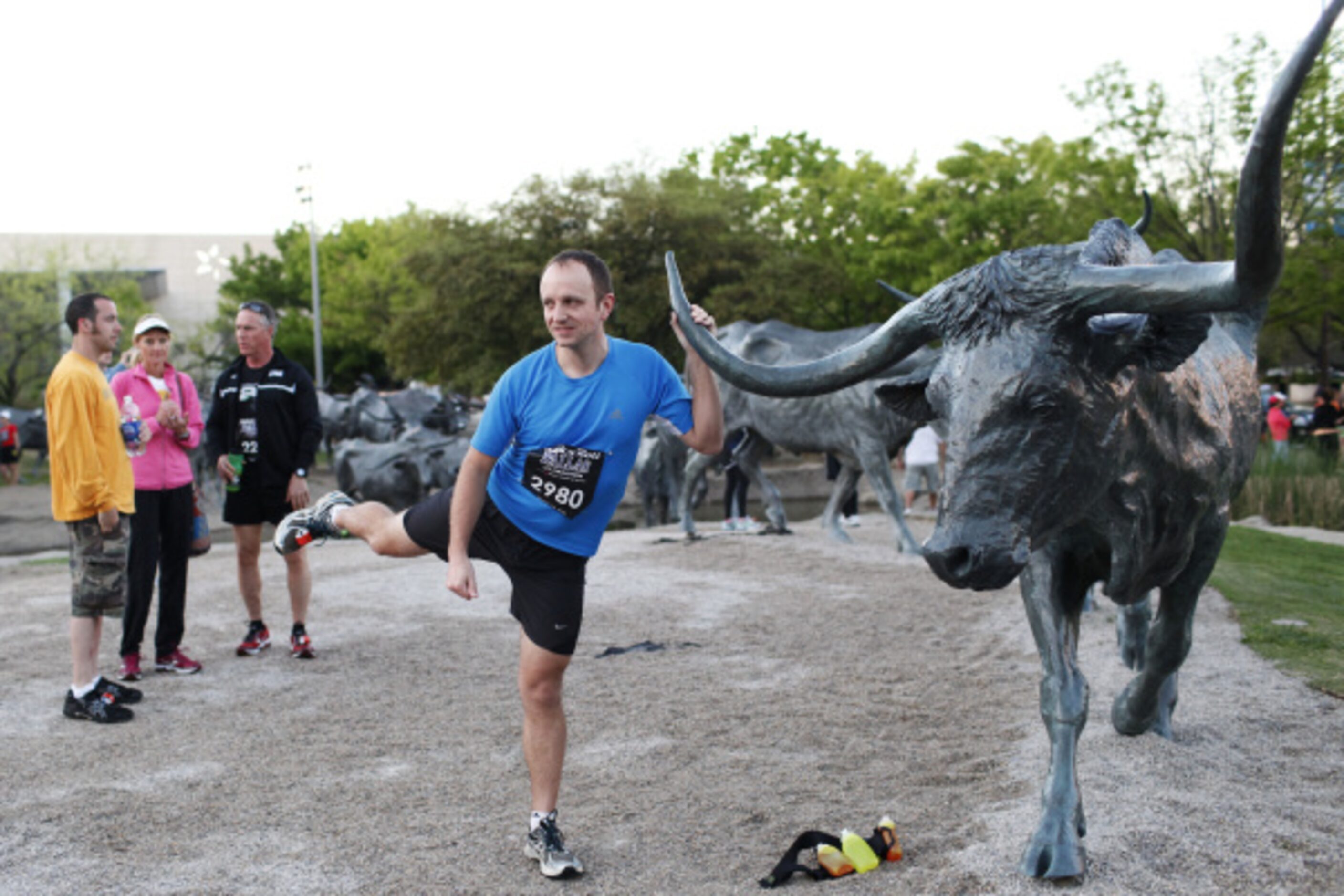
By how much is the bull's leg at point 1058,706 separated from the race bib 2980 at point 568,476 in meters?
1.46

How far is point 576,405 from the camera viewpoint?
12.6ft

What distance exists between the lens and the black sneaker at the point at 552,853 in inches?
147

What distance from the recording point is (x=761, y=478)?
44.8 feet

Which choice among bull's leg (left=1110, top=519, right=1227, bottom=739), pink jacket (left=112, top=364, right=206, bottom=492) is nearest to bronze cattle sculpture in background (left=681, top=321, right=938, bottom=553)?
pink jacket (left=112, top=364, right=206, bottom=492)

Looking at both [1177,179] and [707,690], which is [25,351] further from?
[707,690]

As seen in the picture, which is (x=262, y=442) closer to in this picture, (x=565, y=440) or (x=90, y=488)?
(x=90, y=488)

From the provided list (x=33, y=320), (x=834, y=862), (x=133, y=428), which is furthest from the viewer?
(x=33, y=320)

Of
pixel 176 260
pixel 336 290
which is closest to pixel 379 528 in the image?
pixel 336 290

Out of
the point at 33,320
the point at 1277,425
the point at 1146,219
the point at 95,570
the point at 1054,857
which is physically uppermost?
the point at 33,320

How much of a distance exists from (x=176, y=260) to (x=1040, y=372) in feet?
283

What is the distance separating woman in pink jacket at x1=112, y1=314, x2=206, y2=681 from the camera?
6.69 m

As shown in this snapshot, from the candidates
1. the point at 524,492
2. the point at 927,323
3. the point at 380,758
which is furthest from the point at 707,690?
the point at 927,323

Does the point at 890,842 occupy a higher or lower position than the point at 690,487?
lower

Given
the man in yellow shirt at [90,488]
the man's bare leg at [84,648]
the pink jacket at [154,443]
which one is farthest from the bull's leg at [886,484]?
the man's bare leg at [84,648]
